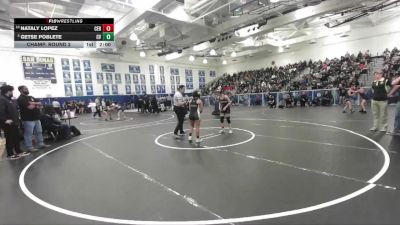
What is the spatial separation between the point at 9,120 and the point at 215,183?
5.99 metres

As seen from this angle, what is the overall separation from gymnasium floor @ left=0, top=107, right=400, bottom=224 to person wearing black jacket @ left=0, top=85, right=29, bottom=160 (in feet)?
2.05

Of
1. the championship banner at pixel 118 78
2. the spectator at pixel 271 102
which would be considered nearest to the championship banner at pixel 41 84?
the championship banner at pixel 118 78

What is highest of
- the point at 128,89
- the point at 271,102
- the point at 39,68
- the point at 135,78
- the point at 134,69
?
the point at 134,69

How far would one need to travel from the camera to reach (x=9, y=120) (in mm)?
6660

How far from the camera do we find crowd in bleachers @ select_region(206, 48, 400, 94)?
1877cm

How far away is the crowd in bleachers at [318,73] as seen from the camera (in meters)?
18.8

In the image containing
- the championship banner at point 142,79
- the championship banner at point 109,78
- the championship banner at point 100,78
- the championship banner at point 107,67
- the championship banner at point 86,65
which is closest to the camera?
the championship banner at point 86,65

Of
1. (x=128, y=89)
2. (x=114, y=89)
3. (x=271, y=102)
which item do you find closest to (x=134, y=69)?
(x=128, y=89)

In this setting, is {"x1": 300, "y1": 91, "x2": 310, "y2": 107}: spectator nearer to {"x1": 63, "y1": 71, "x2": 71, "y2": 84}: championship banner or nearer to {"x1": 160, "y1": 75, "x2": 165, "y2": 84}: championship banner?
{"x1": 160, "y1": 75, "x2": 165, "y2": 84}: championship banner

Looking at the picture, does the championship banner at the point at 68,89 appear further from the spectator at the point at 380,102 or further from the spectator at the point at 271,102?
the spectator at the point at 380,102

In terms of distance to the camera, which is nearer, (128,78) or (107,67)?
(107,67)

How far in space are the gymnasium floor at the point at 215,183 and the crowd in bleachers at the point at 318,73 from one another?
41.3 ft
